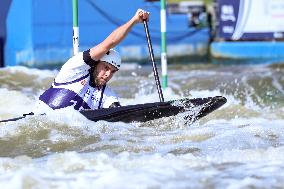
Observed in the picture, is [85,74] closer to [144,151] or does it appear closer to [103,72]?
[103,72]

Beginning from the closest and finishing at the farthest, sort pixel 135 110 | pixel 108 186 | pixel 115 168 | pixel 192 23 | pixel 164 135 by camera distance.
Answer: pixel 108 186 < pixel 115 168 < pixel 164 135 < pixel 135 110 < pixel 192 23

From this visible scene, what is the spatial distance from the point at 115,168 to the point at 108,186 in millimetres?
372

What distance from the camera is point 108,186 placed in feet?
12.4

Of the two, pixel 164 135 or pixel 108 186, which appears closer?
pixel 108 186

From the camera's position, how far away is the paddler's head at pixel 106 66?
582cm

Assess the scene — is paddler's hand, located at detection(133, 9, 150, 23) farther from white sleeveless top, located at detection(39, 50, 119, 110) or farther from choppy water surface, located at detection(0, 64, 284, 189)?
choppy water surface, located at detection(0, 64, 284, 189)

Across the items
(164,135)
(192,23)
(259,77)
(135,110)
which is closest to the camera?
(164,135)

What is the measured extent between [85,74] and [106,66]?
19 centimetres

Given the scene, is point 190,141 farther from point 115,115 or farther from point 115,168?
point 115,168

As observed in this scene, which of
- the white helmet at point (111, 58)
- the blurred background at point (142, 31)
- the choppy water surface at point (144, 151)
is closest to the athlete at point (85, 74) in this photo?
the white helmet at point (111, 58)

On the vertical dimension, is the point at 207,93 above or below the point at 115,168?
below

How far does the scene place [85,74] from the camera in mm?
5891

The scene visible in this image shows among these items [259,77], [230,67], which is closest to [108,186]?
[259,77]

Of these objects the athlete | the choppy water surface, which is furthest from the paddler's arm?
the choppy water surface
